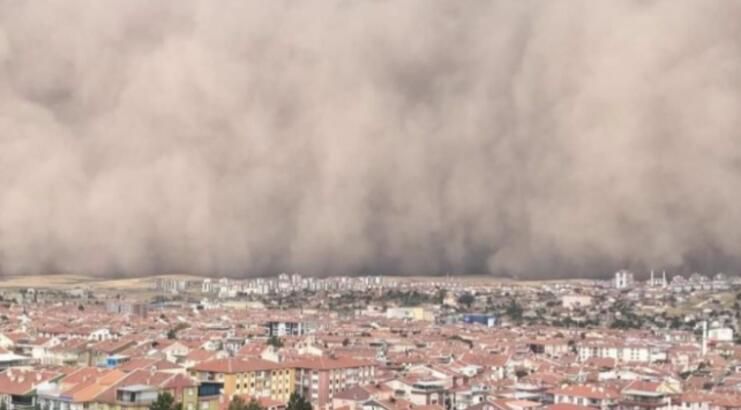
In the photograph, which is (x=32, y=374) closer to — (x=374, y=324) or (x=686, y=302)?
(x=374, y=324)

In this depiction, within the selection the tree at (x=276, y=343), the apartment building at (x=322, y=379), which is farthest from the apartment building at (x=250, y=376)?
the tree at (x=276, y=343)

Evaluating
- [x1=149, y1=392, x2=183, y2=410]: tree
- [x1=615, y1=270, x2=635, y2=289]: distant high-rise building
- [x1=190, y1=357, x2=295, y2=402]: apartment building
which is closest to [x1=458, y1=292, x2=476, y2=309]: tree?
[x1=615, y1=270, x2=635, y2=289]: distant high-rise building

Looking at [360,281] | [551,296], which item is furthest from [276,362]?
[360,281]

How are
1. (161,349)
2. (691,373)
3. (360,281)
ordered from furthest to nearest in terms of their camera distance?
1. (360,281)
2. (691,373)
3. (161,349)

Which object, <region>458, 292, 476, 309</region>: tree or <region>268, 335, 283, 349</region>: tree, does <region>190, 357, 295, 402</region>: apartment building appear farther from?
<region>458, 292, 476, 309</region>: tree

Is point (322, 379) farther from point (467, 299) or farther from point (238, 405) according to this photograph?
point (467, 299)

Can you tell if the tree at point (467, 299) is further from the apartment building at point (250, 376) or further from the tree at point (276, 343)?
the apartment building at point (250, 376)

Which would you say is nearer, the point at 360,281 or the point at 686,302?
the point at 686,302

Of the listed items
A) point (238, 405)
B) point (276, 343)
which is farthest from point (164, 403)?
point (276, 343)
